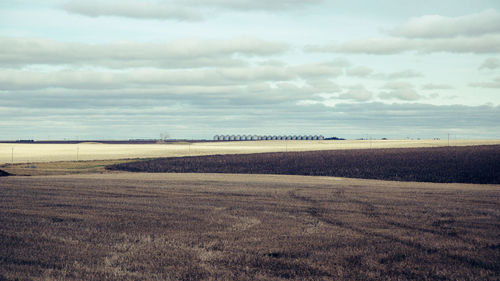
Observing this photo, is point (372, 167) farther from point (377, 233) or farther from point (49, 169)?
point (377, 233)

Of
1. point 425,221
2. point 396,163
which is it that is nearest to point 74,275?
point 425,221

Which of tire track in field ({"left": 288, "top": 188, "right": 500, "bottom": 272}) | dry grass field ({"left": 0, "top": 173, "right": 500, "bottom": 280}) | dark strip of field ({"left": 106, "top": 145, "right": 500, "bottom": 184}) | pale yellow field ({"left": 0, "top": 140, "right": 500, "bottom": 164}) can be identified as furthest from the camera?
pale yellow field ({"left": 0, "top": 140, "right": 500, "bottom": 164})

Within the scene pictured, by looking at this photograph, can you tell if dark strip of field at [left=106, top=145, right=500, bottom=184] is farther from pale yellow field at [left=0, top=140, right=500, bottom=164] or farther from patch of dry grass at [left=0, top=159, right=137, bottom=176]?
pale yellow field at [left=0, top=140, right=500, bottom=164]

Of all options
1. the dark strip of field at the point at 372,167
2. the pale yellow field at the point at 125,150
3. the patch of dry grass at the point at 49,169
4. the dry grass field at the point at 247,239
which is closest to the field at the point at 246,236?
the dry grass field at the point at 247,239

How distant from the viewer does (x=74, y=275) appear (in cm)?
984

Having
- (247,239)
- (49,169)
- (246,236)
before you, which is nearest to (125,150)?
(49,169)

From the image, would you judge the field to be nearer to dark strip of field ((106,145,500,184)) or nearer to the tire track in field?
the tire track in field

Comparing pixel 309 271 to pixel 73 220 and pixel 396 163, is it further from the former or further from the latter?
pixel 396 163

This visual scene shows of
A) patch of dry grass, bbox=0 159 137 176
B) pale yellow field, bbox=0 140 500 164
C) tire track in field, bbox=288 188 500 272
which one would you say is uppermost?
pale yellow field, bbox=0 140 500 164

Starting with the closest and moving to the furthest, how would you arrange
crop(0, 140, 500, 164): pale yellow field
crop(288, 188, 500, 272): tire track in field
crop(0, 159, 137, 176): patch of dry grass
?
1. crop(288, 188, 500, 272): tire track in field
2. crop(0, 159, 137, 176): patch of dry grass
3. crop(0, 140, 500, 164): pale yellow field

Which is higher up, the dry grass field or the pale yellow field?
the pale yellow field

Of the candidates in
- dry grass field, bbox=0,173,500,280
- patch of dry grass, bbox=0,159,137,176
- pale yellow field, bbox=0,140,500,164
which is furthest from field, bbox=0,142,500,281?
pale yellow field, bbox=0,140,500,164

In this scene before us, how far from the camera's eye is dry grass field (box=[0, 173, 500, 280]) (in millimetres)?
10195

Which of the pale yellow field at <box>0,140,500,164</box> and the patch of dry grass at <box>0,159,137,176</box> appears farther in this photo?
the pale yellow field at <box>0,140,500,164</box>
